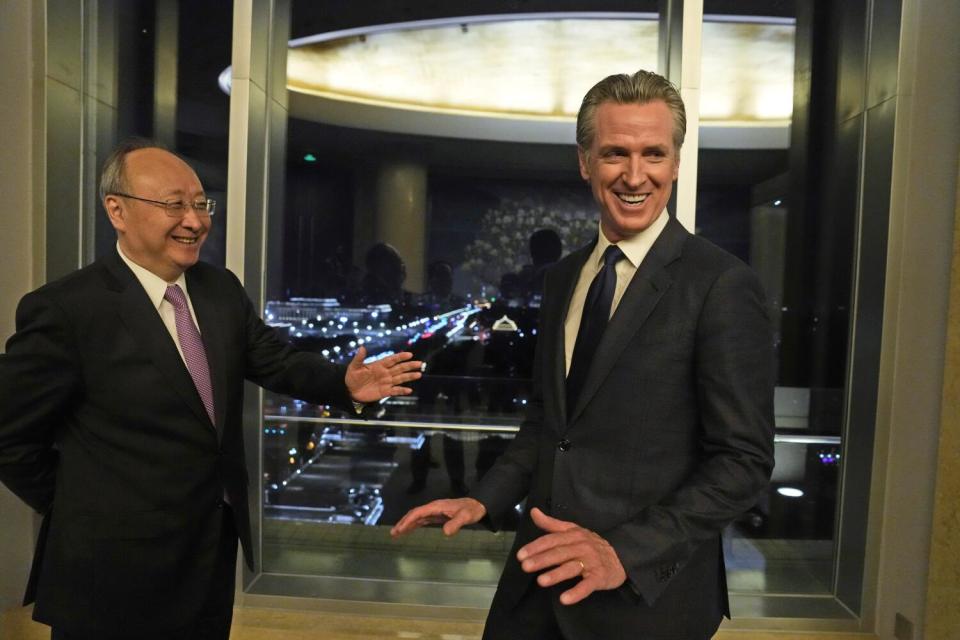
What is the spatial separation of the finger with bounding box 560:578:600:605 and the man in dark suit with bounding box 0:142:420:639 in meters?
1.00

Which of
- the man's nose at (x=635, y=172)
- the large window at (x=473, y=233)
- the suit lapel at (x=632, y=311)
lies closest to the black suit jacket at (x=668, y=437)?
the suit lapel at (x=632, y=311)

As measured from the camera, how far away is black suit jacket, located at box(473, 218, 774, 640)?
3.85 ft

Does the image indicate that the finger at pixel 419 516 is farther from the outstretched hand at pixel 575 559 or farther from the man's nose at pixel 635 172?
the man's nose at pixel 635 172

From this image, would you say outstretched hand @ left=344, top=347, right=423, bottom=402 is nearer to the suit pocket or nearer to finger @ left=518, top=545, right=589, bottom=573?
the suit pocket

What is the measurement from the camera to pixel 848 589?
3.26 m

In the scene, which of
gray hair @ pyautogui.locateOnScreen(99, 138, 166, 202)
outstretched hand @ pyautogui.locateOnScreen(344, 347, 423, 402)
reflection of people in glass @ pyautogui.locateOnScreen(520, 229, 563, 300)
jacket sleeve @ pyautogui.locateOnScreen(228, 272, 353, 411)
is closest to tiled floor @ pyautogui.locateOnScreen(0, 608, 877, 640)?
jacket sleeve @ pyautogui.locateOnScreen(228, 272, 353, 411)

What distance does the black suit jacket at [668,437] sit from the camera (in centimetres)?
117

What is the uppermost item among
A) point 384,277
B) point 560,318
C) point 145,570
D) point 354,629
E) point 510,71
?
point 510,71

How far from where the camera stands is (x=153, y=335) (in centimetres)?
180

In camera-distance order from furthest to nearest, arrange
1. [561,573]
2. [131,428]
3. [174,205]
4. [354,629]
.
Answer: [354,629] → [174,205] → [131,428] → [561,573]

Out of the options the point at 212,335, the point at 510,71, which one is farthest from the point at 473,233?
the point at 212,335

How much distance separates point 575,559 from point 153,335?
1316 mm

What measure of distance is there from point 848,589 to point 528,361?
1983 mm

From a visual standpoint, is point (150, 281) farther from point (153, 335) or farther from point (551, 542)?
point (551, 542)
